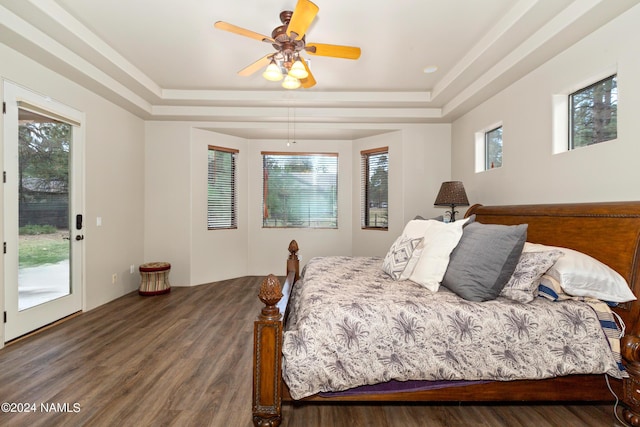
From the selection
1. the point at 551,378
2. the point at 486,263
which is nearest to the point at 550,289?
the point at 486,263

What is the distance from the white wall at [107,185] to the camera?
339cm

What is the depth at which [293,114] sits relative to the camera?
4.52 m

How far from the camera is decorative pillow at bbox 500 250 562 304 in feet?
6.34

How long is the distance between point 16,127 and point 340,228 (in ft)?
14.1

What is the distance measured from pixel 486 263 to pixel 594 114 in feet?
5.21

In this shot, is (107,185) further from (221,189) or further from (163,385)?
(163,385)

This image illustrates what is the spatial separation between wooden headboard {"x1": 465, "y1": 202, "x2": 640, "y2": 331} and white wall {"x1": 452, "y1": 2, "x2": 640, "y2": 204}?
173mm

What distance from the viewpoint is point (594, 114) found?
2.44 meters

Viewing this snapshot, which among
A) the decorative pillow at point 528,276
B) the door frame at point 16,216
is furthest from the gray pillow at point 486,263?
the door frame at point 16,216

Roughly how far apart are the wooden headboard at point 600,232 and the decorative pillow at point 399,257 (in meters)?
1.04

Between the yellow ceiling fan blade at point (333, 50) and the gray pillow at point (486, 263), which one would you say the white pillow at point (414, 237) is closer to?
the gray pillow at point (486, 263)

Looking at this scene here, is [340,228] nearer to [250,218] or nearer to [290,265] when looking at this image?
[250,218]

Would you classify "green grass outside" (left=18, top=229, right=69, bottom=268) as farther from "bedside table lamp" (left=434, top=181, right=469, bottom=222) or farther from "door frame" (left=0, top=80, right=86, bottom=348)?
"bedside table lamp" (left=434, top=181, right=469, bottom=222)

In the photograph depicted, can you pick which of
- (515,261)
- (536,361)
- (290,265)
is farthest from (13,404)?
(515,261)
